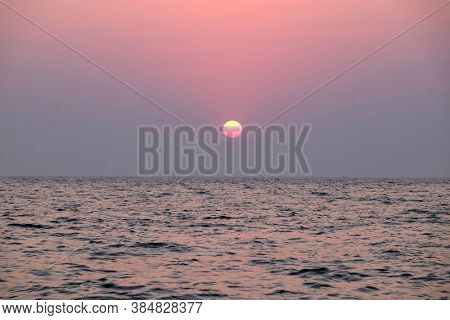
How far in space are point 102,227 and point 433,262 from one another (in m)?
19.2

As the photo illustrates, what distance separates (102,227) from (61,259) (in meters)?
11.2

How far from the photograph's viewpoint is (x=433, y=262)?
20.9 meters

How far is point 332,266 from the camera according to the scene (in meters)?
19.5

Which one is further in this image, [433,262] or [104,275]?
[433,262]

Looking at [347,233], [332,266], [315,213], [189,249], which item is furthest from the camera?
[315,213]

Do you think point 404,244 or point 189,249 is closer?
point 189,249

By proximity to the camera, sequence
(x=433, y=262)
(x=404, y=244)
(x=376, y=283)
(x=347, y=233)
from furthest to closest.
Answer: (x=347, y=233) → (x=404, y=244) → (x=433, y=262) → (x=376, y=283)

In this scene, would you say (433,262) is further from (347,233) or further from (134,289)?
(134,289)

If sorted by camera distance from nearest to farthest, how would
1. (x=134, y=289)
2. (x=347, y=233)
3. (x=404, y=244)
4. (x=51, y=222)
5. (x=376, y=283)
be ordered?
(x=134, y=289), (x=376, y=283), (x=404, y=244), (x=347, y=233), (x=51, y=222)

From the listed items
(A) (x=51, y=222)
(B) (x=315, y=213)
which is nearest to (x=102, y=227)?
(A) (x=51, y=222)

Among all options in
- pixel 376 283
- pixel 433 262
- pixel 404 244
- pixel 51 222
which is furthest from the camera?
pixel 51 222
